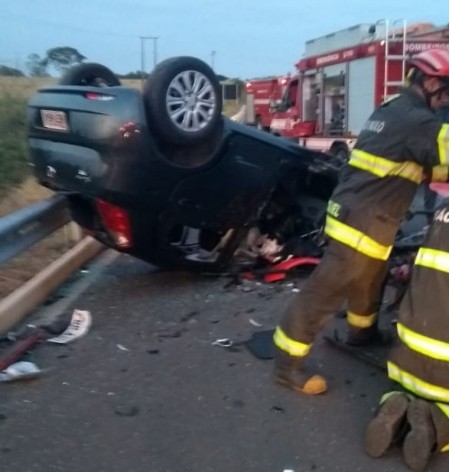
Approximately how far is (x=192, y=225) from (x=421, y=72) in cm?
301

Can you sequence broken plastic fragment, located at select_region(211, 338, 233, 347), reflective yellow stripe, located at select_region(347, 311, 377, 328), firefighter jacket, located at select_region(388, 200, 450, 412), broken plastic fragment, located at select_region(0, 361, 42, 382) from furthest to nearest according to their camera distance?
broken plastic fragment, located at select_region(211, 338, 233, 347) < reflective yellow stripe, located at select_region(347, 311, 377, 328) < broken plastic fragment, located at select_region(0, 361, 42, 382) < firefighter jacket, located at select_region(388, 200, 450, 412)

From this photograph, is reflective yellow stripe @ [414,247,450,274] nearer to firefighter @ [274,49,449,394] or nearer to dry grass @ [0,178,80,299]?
firefighter @ [274,49,449,394]

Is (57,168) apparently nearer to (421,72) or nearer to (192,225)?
(192,225)

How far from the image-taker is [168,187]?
23.5 ft

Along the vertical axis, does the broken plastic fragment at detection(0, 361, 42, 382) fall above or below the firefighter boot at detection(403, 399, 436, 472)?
below

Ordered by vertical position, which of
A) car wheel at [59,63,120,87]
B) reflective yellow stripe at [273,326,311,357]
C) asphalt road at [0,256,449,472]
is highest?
car wheel at [59,63,120,87]

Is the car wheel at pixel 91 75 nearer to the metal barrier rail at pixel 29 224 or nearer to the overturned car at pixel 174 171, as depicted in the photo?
the overturned car at pixel 174 171

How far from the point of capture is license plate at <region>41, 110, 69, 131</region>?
23.5 feet

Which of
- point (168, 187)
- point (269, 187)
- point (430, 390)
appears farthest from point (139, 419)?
point (269, 187)

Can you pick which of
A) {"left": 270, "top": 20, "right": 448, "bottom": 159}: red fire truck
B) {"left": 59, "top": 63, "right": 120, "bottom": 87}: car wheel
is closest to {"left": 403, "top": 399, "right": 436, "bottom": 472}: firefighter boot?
{"left": 59, "top": 63, "right": 120, "bottom": 87}: car wheel

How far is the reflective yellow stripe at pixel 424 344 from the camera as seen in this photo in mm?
4137

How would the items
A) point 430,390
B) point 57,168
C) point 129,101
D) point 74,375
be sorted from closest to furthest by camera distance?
point 430,390, point 74,375, point 129,101, point 57,168

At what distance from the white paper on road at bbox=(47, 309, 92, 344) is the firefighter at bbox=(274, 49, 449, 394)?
163cm

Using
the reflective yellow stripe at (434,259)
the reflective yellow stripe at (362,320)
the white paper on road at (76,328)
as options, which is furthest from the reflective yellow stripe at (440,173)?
the white paper on road at (76,328)
